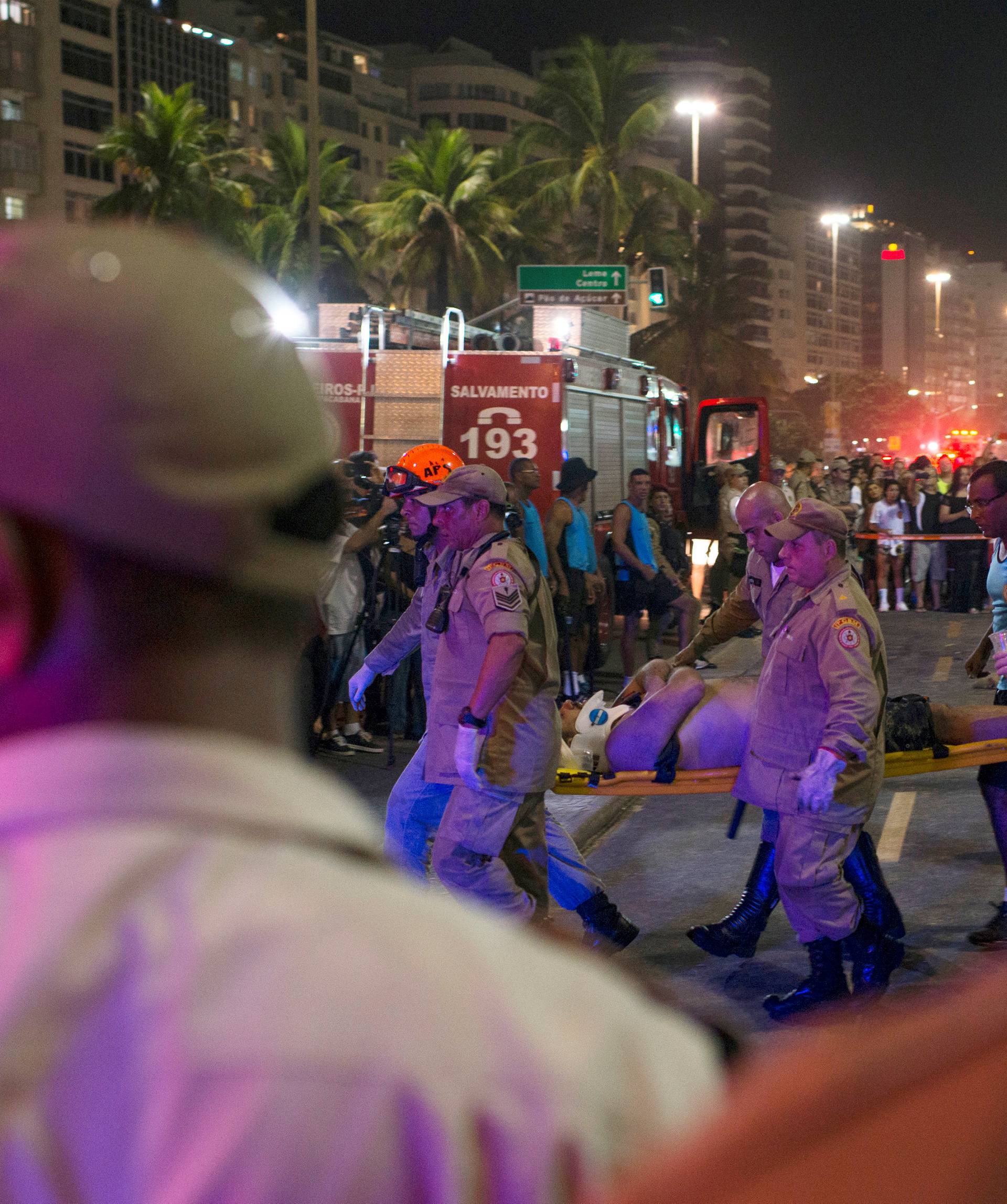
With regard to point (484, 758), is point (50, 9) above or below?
above

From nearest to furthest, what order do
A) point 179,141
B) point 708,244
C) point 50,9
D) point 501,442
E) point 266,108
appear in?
1. point 501,442
2. point 179,141
3. point 50,9
4. point 266,108
5. point 708,244

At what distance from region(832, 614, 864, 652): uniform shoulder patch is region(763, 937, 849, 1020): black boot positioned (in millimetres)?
1159

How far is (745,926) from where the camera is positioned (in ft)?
20.1

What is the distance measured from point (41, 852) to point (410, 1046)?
0.24m

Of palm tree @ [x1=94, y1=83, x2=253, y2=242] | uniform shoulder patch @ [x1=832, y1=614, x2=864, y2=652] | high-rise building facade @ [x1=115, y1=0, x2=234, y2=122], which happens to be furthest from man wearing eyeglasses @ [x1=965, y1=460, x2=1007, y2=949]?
high-rise building facade @ [x1=115, y1=0, x2=234, y2=122]

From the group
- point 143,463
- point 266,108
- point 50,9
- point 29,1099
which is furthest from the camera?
point 266,108

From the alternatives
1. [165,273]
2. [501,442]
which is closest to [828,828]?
[165,273]

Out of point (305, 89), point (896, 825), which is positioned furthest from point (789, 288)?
point (896, 825)

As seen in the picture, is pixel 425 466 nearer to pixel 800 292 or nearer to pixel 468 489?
pixel 468 489

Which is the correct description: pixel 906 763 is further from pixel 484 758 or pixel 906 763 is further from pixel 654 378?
pixel 654 378

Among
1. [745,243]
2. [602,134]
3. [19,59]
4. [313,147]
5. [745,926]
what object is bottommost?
[745,926]

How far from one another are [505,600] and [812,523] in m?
1.27

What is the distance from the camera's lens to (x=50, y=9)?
65250 mm

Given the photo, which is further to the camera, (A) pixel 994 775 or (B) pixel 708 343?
(B) pixel 708 343
